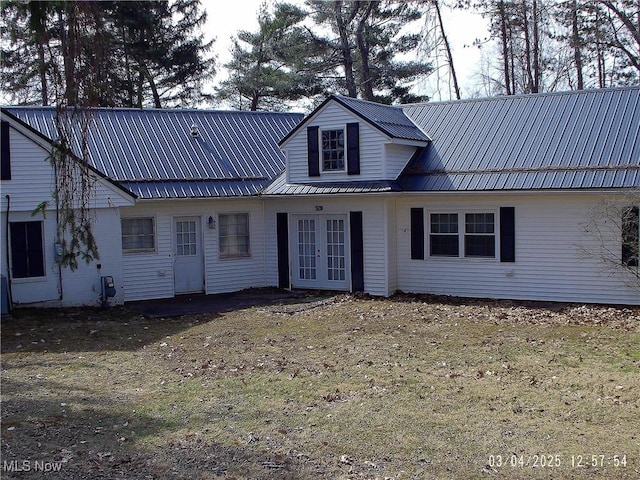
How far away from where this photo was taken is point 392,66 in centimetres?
3381

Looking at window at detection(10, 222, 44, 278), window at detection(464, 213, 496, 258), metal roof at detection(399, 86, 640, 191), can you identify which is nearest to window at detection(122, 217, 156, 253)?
window at detection(10, 222, 44, 278)

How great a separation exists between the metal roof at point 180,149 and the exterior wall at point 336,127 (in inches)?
57.4

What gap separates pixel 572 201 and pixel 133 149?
39.0 feet

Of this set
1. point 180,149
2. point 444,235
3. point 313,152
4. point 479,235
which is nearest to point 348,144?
point 313,152

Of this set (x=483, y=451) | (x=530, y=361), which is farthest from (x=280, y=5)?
(x=483, y=451)

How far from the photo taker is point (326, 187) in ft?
63.5

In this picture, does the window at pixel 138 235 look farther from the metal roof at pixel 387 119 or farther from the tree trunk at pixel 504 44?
the tree trunk at pixel 504 44

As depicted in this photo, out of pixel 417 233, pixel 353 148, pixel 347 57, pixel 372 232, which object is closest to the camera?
pixel 417 233

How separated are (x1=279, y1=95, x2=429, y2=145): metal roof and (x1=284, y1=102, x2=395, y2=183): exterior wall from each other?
129mm

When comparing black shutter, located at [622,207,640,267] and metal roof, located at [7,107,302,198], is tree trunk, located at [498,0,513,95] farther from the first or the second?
black shutter, located at [622,207,640,267]

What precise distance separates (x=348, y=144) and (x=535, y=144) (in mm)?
4693

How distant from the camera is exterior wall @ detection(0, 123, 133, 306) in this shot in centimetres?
1722

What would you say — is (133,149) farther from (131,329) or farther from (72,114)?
(72,114)

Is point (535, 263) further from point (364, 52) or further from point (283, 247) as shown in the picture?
point (364, 52)
